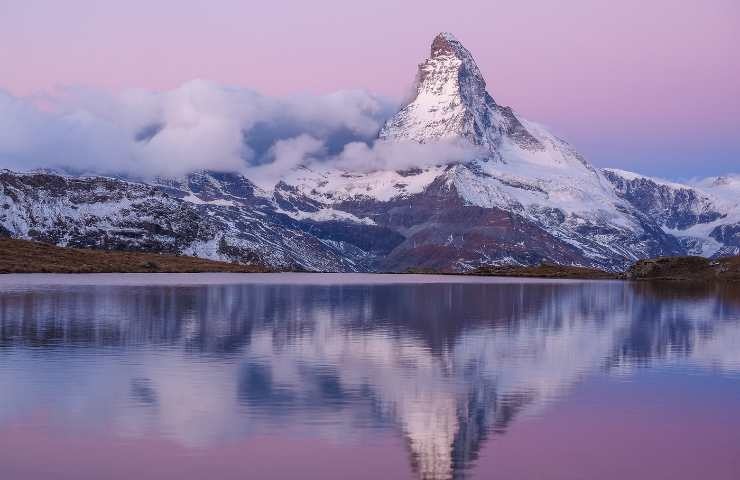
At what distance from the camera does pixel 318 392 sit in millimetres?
55625

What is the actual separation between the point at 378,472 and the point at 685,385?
109ft

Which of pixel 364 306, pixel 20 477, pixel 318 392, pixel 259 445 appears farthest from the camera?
pixel 364 306

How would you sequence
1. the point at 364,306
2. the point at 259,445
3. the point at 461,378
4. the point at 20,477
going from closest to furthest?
the point at 20,477 < the point at 259,445 < the point at 461,378 < the point at 364,306

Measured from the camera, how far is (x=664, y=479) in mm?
37688

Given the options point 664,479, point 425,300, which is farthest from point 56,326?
point 425,300

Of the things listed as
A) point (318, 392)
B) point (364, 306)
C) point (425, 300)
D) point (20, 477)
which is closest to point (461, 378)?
point (318, 392)

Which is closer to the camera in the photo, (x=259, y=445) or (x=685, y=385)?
(x=259, y=445)

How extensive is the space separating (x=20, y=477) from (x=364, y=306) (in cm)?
11250

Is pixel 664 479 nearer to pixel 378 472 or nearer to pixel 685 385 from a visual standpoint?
pixel 378 472

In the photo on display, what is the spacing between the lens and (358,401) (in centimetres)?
5278

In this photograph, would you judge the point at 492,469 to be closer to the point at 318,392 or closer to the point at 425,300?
the point at 318,392

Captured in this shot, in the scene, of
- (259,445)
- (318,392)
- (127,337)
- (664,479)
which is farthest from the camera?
(127,337)

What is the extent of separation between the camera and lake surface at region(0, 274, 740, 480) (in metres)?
38.9

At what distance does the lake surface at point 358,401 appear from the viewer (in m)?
38.9
